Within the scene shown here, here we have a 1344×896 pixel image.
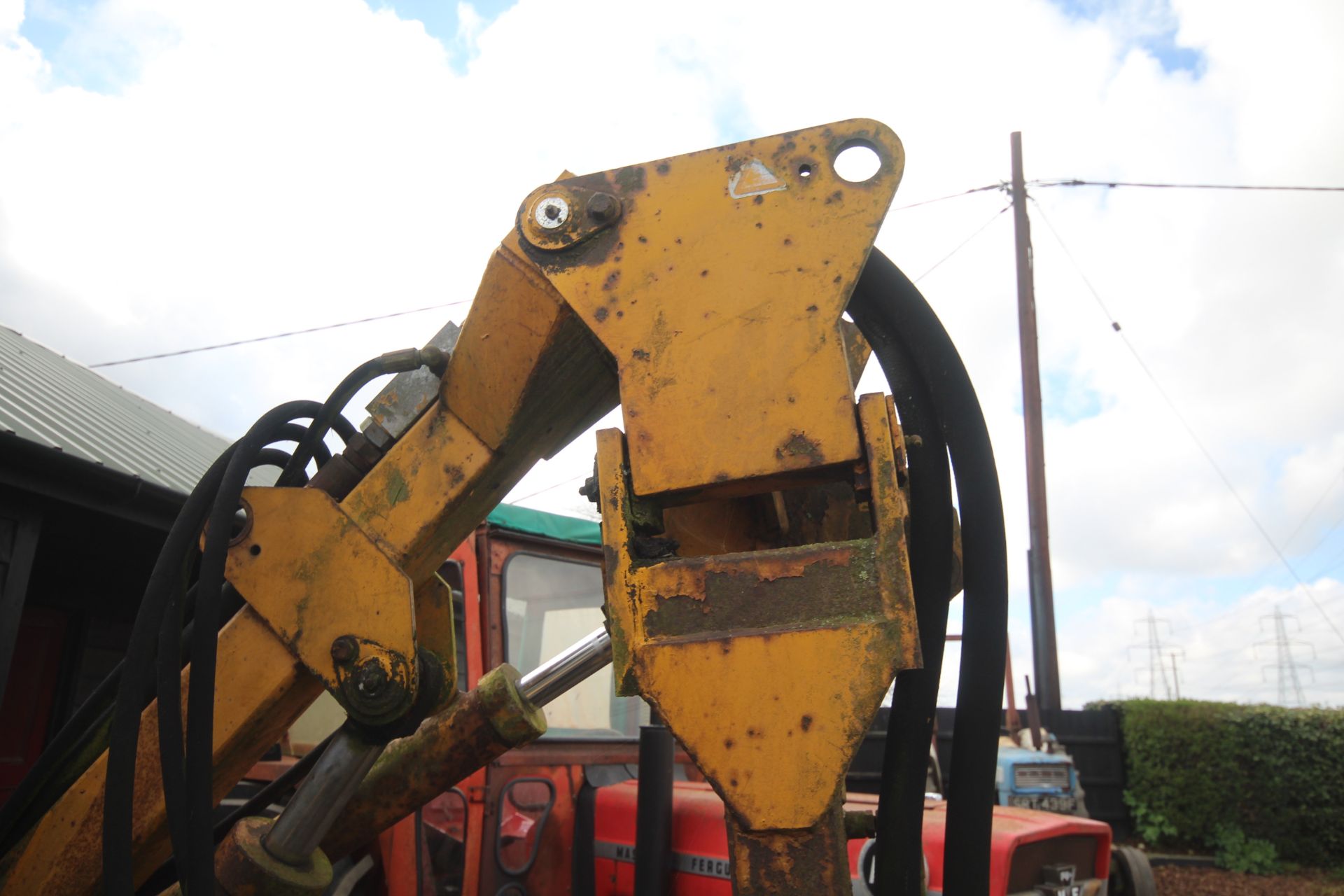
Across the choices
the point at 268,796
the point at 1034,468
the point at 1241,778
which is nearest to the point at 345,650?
the point at 268,796

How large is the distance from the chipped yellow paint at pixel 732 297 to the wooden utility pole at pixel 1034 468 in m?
11.3

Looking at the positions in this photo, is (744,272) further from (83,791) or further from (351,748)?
(83,791)

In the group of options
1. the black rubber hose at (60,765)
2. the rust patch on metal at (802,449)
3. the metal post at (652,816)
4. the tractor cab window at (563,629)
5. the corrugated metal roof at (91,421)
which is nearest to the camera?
the rust patch on metal at (802,449)

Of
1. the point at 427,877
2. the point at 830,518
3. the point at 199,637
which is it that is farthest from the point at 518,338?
the point at 427,877

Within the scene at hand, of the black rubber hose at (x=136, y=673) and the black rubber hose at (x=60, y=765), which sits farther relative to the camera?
the black rubber hose at (x=60, y=765)

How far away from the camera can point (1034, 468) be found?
12.1m

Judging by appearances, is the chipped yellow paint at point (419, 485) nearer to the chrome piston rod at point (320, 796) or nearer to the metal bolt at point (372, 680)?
the metal bolt at point (372, 680)

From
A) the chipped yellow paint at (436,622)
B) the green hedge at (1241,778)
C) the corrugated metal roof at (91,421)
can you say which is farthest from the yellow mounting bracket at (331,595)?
the green hedge at (1241,778)

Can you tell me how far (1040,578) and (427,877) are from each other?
10.1 m

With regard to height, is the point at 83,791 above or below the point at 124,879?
above

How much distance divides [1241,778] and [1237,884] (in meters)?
1.46

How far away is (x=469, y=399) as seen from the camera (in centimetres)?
160

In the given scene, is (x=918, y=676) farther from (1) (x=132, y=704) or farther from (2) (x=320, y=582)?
(1) (x=132, y=704)

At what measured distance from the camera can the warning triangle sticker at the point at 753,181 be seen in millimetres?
1313
